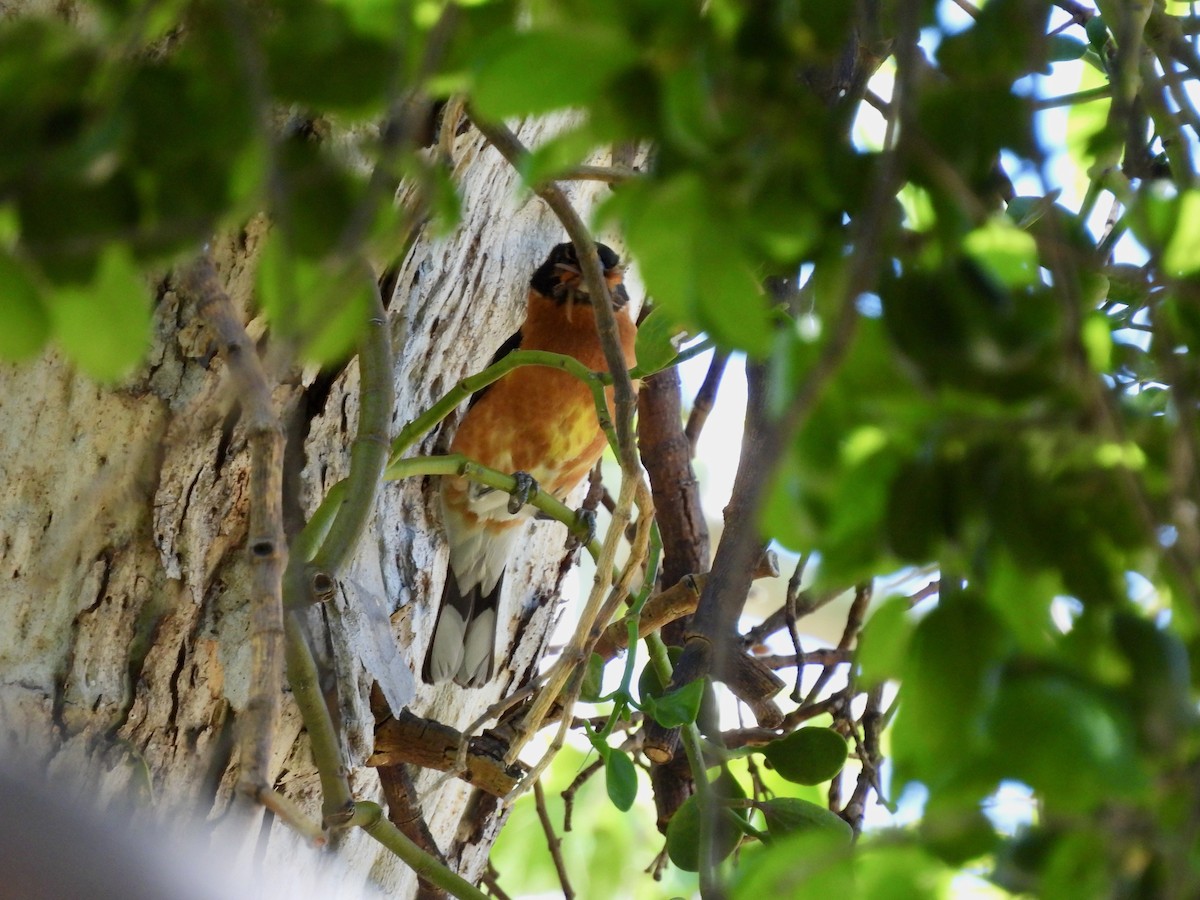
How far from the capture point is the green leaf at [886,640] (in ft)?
2.05

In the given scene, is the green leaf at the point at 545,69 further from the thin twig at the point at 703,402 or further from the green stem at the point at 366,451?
the thin twig at the point at 703,402

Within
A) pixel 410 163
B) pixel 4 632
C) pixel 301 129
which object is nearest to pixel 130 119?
pixel 410 163

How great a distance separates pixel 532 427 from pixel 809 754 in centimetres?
199

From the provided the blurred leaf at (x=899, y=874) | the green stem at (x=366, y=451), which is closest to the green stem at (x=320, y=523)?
the green stem at (x=366, y=451)

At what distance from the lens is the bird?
9.96 ft

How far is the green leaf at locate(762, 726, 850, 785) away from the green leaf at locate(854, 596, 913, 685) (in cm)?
83

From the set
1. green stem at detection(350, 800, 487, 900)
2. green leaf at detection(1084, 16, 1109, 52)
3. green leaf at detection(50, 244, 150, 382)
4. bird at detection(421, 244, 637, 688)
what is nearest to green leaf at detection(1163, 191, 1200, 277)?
green leaf at detection(50, 244, 150, 382)

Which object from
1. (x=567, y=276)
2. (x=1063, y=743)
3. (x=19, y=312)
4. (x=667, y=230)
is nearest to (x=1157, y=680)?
(x=1063, y=743)

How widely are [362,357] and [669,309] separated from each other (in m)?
1.03

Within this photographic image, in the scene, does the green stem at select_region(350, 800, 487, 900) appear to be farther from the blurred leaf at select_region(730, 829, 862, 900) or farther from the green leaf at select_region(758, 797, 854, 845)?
the blurred leaf at select_region(730, 829, 862, 900)

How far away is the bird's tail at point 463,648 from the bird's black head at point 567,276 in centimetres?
83

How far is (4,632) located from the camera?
4.50 feet

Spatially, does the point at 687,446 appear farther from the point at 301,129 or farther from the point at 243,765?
the point at 243,765

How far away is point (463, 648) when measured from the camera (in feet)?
8.46
